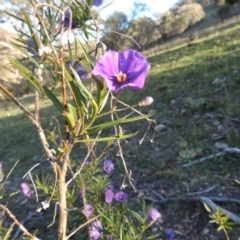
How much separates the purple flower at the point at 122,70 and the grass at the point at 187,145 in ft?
3.73

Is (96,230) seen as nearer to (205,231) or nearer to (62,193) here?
(205,231)

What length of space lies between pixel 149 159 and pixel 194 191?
0.56m

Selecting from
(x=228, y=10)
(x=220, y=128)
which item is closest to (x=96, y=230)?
(x=220, y=128)

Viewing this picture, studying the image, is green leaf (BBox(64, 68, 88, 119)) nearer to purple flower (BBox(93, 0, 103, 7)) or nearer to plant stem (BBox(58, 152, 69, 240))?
plant stem (BBox(58, 152, 69, 240))

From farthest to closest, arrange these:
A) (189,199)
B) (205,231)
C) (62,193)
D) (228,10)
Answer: (228,10)
(189,199)
(205,231)
(62,193)

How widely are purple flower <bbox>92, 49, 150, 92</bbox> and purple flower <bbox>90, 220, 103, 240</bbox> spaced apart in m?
0.86

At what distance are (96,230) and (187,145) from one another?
1168mm

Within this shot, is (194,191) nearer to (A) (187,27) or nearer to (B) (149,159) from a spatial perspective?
(B) (149,159)

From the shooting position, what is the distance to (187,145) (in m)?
2.40

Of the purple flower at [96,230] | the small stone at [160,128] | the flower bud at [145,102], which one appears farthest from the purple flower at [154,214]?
the small stone at [160,128]

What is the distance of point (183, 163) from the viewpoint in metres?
2.21

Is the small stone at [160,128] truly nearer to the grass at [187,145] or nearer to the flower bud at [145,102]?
the grass at [187,145]

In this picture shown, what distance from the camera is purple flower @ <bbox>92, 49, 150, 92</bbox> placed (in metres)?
0.64

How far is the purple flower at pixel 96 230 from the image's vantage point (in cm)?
139
